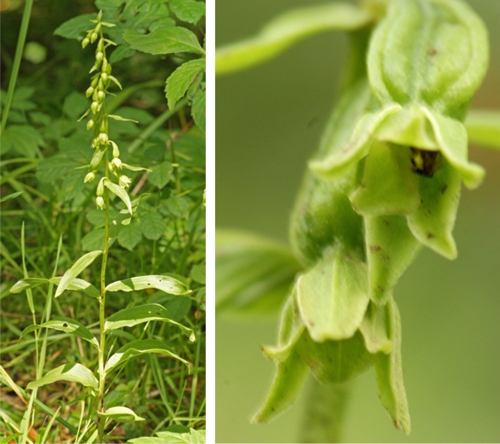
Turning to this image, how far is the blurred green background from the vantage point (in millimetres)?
1128

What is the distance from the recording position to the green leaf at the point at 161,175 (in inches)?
39.3

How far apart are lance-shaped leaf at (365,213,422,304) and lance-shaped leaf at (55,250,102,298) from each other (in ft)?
1.47

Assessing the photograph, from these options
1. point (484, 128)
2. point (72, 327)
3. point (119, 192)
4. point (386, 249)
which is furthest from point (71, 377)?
point (484, 128)

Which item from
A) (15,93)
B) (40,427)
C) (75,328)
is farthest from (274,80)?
(40,427)

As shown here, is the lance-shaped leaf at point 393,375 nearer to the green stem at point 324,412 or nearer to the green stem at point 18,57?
the green stem at point 324,412

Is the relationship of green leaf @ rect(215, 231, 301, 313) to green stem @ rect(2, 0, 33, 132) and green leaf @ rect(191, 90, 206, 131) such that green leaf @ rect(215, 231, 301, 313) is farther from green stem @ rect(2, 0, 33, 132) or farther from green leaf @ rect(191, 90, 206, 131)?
green stem @ rect(2, 0, 33, 132)

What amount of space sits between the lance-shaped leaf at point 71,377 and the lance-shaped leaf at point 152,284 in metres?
0.14

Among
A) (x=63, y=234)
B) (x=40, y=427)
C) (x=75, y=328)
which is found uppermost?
(x=63, y=234)

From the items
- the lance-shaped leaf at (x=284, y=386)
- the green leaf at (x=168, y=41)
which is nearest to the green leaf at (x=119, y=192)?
the green leaf at (x=168, y=41)

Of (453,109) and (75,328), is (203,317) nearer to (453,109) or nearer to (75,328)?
(75,328)

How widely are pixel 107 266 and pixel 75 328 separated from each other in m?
0.11

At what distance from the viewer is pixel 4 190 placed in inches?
42.4

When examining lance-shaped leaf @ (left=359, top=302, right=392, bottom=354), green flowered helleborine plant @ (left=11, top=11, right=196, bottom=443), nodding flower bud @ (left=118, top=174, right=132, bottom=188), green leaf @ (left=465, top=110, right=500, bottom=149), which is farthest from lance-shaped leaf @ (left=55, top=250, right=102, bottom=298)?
green leaf @ (left=465, top=110, right=500, bottom=149)

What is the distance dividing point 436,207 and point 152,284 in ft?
1.56
